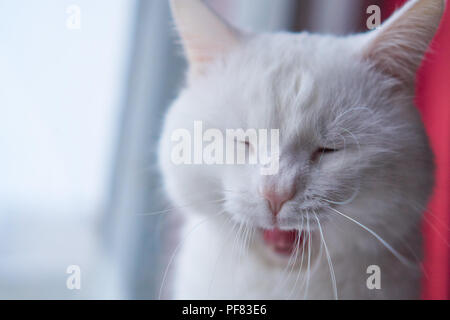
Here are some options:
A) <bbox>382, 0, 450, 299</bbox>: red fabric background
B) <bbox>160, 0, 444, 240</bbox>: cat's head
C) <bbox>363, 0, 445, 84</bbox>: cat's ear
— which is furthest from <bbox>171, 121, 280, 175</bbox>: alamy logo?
<bbox>382, 0, 450, 299</bbox>: red fabric background

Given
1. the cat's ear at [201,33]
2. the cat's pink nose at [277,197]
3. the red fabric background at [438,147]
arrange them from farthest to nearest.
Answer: the red fabric background at [438,147] → the cat's ear at [201,33] → the cat's pink nose at [277,197]

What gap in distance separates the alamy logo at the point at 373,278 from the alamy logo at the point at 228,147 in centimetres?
29

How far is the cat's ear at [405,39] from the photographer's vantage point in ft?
2.17

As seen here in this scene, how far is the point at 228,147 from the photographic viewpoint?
2.32ft

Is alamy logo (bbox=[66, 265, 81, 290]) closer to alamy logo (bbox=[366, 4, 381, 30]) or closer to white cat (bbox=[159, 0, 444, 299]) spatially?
white cat (bbox=[159, 0, 444, 299])

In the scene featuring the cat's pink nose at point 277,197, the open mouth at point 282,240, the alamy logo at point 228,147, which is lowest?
the open mouth at point 282,240

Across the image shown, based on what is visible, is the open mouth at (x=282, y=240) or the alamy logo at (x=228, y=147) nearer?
the alamy logo at (x=228, y=147)

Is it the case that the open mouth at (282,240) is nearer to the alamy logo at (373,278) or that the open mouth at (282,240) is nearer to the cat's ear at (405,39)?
the alamy logo at (373,278)

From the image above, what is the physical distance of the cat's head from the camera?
2.15ft

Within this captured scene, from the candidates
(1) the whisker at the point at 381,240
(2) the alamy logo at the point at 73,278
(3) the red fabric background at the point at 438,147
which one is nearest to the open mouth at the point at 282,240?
(1) the whisker at the point at 381,240

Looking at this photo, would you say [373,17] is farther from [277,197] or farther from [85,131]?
[85,131]

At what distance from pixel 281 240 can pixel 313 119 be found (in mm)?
242

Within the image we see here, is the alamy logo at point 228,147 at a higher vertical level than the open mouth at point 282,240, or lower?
higher

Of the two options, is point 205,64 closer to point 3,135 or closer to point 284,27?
point 284,27
